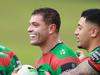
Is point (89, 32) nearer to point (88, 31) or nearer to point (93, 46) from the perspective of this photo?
point (88, 31)

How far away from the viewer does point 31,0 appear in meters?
20.4

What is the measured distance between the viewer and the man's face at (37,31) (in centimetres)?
483

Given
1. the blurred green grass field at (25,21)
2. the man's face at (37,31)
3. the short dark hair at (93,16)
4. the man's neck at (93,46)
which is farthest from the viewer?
the blurred green grass field at (25,21)

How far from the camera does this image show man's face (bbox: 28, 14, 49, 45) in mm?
4828

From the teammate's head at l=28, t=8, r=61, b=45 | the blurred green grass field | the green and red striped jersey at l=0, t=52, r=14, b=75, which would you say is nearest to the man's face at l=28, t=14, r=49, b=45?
the teammate's head at l=28, t=8, r=61, b=45

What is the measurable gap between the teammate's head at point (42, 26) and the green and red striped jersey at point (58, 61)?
5.9 inches

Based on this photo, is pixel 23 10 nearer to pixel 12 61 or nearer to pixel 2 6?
pixel 2 6

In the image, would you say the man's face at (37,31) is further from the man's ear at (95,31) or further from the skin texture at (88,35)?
the man's ear at (95,31)

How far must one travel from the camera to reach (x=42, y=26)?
191 inches

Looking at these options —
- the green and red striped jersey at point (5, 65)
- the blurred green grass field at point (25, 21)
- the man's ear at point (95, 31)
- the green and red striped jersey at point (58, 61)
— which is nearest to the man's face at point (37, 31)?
the green and red striped jersey at point (58, 61)

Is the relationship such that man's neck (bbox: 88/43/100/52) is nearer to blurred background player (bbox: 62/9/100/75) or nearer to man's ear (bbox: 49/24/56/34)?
blurred background player (bbox: 62/9/100/75)

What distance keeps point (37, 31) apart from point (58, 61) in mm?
421

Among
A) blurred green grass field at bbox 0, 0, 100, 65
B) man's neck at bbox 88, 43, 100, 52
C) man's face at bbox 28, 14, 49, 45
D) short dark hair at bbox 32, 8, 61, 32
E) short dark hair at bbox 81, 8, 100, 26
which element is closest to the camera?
man's neck at bbox 88, 43, 100, 52

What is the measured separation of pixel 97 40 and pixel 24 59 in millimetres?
7526
